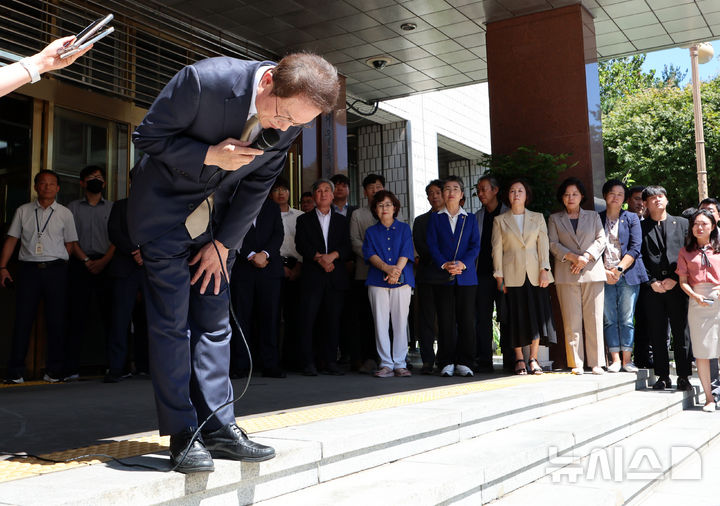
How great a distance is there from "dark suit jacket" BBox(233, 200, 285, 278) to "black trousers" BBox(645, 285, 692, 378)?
3581 mm

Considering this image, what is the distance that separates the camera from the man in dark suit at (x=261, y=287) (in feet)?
21.0

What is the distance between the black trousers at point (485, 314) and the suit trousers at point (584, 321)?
713 mm

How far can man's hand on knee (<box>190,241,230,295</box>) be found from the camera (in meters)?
2.62

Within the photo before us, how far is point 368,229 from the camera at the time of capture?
6.83 m

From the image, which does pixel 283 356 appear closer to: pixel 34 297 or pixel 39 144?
pixel 34 297

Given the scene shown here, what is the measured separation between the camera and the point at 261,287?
650 centimetres

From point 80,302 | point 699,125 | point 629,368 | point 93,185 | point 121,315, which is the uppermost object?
point 699,125

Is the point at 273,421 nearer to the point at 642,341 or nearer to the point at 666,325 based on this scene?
the point at 666,325

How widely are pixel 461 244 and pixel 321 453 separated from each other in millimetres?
4220

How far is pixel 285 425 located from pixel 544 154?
16.7 ft

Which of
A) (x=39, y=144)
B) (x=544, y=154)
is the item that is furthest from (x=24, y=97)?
(x=544, y=154)

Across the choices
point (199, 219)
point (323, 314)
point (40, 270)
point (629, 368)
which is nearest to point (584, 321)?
point (629, 368)

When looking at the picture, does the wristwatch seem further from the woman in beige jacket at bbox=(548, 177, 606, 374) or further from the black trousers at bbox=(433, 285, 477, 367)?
the woman in beige jacket at bbox=(548, 177, 606, 374)

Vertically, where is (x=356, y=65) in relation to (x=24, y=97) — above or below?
above
